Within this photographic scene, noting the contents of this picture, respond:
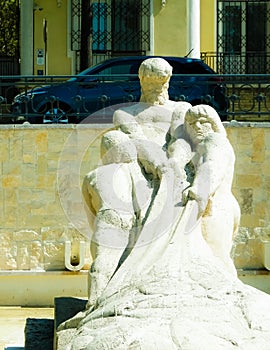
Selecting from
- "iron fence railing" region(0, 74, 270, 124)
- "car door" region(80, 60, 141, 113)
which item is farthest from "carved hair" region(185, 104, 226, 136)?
"car door" region(80, 60, 141, 113)

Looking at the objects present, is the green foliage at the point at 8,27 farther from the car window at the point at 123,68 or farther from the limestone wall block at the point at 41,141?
the limestone wall block at the point at 41,141

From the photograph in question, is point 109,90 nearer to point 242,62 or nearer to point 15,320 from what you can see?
point 15,320

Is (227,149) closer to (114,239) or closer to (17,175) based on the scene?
(114,239)

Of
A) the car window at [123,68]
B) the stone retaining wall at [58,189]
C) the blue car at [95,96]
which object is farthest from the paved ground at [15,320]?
the car window at [123,68]

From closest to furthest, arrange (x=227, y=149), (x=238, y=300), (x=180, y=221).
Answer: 1. (x=238, y=300)
2. (x=180, y=221)
3. (x=227, y=149)

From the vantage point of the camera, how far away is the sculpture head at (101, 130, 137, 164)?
9914 mm

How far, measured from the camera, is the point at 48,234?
582 inches

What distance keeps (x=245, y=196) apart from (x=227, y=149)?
16.5 ft

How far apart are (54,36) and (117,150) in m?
16.2

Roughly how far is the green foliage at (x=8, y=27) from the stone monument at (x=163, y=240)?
70.7 feet

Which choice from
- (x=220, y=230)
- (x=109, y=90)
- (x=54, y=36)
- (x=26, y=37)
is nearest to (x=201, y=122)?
(x=220, y=230)

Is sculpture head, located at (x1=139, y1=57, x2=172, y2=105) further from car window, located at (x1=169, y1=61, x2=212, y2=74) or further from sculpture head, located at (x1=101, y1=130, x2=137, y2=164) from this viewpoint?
car window, located at (x1=169, y1=61, x2=212, y2=74)

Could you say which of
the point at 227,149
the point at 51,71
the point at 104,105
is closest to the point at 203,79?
the point at 104,105

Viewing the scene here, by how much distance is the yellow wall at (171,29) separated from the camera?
25359mm
